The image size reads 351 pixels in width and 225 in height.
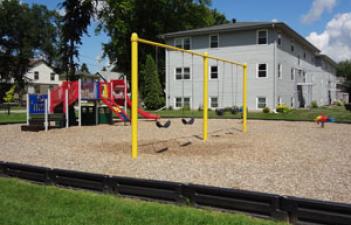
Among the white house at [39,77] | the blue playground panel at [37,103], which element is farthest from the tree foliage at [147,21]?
the blue playground panel at [37,103]

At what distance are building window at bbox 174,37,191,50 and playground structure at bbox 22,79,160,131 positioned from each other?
596 inches

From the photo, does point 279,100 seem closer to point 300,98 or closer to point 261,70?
point 261,70

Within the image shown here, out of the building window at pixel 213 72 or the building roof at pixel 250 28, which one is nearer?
the building roof at pixel 250 28

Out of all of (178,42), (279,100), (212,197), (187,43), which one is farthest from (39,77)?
(212,197)

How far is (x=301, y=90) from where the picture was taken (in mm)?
37688

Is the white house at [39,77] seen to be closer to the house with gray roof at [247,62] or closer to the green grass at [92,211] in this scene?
the house with gray roof at [247,62]

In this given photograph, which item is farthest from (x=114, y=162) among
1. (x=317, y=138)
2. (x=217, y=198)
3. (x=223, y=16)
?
(x=223, y=16)

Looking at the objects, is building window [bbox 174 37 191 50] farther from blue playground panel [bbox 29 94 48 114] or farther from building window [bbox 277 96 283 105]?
blue playground panel [bbox 29 94 48 114]

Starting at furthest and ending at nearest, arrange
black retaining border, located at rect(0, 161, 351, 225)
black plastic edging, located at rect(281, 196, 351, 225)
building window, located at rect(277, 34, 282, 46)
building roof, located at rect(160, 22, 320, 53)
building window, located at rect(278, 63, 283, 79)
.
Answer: building window, located at rect(278, 63, 283, 79)
building window, located at rect(277, 34, 282, 46)
building roof, located at rect(160, 22, 320, 53)
black retaining border, located at rect(0, 161, 351, 225)
black plastic edging, located at rect(281, 196, 351, 225)

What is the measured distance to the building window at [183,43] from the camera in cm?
3442

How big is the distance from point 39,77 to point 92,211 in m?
71.9

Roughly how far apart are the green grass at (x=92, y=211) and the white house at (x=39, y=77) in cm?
6660

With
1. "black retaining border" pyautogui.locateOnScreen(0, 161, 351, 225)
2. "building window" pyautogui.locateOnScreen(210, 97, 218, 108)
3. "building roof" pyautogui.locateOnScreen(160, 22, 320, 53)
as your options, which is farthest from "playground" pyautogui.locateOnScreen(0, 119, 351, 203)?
"building window" pyautogui.locateOnScreen(210, 97, 218, 108)

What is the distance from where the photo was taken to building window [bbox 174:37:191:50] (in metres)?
34.4
